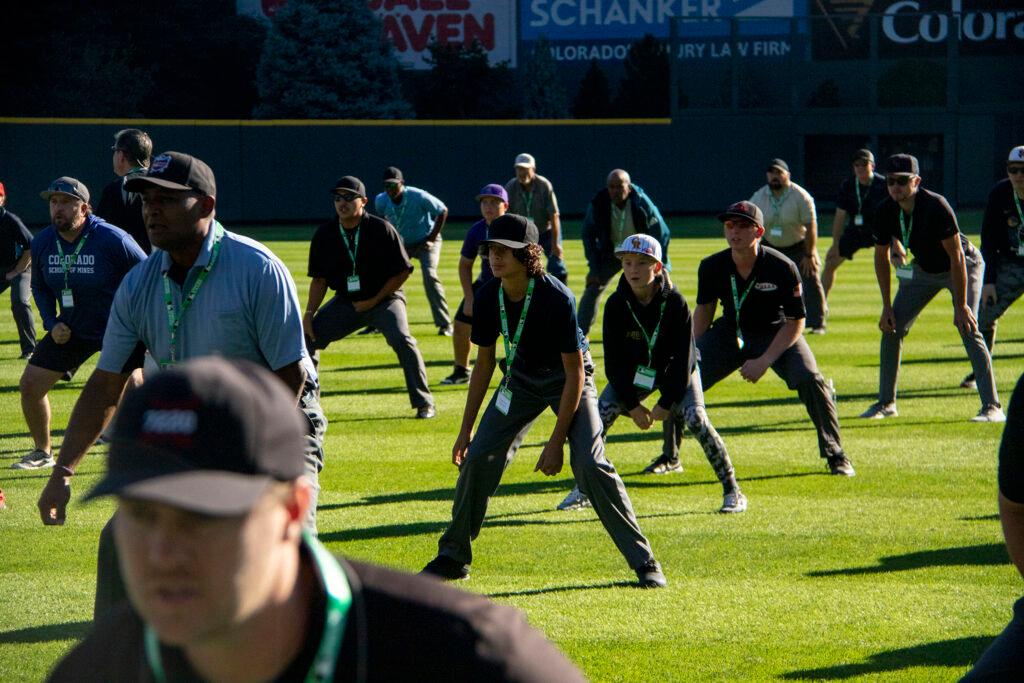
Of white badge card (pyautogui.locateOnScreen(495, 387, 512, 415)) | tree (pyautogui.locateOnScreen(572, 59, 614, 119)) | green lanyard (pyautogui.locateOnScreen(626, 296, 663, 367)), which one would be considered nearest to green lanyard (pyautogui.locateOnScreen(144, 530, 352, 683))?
white badge card (pyautogui.locateOnScreen(495, 387, 512, 415))

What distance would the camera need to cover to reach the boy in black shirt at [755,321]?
10.4m

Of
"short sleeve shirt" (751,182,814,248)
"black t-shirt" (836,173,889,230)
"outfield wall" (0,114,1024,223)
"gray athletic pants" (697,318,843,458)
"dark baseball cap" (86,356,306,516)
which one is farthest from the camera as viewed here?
"outfield wall" (0,114,1024,223)

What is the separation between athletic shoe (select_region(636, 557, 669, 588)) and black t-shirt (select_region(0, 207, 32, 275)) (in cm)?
1051

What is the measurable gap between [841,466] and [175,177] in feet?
21.8

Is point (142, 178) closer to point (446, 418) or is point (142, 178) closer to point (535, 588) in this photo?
point (535, 588)

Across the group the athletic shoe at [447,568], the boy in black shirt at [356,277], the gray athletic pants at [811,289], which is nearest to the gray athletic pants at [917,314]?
the boy in black shirt at [356,277]

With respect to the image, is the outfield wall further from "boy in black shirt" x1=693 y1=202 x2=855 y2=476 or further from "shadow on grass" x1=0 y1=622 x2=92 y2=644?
"shadow on grass" x1=0 y1=622 x2=92 y2=644

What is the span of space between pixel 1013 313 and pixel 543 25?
45.1 m

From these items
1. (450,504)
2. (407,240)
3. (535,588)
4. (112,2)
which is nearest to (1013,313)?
(407,240)

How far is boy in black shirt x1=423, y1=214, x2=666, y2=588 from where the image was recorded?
25.8ft

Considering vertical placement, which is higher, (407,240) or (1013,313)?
(407,240)

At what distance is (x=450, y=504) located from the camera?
1006 centimetres

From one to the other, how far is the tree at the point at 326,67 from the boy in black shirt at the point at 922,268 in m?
45.5

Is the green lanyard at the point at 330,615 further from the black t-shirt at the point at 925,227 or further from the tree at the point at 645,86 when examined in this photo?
the tree at the point at 645,86
